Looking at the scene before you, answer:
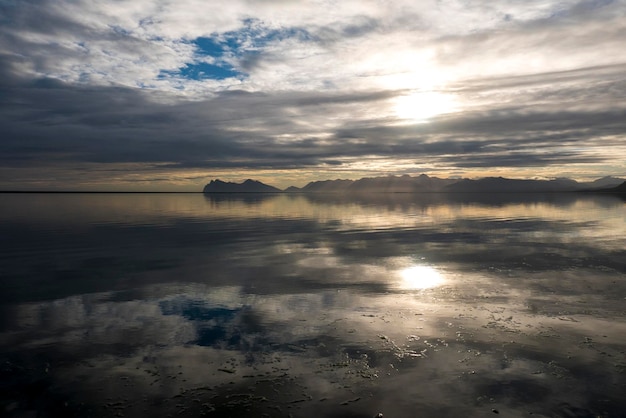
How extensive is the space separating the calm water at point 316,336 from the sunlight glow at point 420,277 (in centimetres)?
10

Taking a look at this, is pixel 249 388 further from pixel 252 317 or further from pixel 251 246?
pixel 251 246

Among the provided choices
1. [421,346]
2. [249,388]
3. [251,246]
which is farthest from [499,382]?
[251,246]

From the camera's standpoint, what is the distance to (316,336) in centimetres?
1504

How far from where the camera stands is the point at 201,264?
29.2m

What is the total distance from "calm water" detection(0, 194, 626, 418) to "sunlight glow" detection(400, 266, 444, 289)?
0.33ft

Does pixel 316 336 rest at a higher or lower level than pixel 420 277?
higher

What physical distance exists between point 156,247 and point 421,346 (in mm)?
28960

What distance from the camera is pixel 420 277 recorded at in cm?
2444

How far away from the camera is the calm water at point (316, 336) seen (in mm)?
10703

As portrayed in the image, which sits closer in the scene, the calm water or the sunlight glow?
the calm water

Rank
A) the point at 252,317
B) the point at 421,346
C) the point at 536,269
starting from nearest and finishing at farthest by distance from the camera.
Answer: the point at 421,346 → the point at 252,317 → the point at 536,269

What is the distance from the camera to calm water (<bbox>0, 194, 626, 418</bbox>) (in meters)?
10.7

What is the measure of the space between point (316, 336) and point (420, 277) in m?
11.2

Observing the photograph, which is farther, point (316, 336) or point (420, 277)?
point (420, 277)
